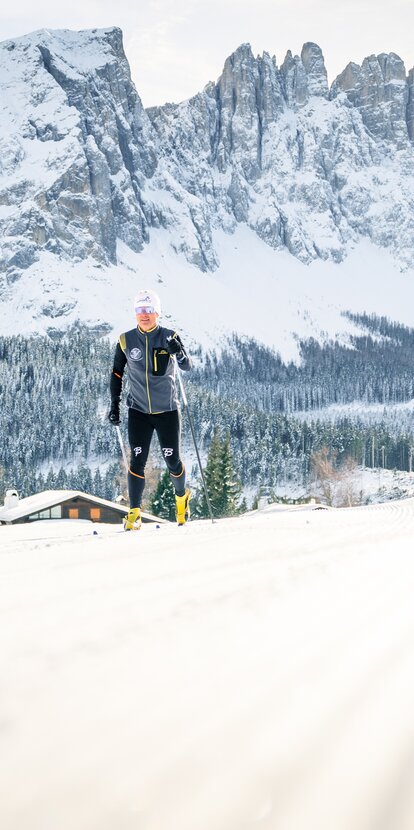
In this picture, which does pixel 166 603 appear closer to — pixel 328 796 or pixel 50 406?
pixel 328 796

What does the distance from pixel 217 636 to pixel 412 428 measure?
191m

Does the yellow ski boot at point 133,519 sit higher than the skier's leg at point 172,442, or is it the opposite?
the skier's leg at point 172,442

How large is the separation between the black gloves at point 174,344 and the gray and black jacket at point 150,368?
33mm

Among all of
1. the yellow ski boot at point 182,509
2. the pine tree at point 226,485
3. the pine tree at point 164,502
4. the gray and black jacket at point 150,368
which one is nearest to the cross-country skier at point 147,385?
the gray and black jacket at point 150,368

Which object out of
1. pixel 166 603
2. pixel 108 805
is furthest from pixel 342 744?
pixel 166 603

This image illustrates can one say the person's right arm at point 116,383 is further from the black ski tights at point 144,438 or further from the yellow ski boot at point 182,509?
the yellow ski boot at point 182,509

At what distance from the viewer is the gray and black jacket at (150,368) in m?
7.40

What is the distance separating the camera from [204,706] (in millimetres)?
1386

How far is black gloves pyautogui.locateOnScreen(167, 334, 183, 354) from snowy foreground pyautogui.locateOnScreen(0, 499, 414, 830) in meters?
4.79

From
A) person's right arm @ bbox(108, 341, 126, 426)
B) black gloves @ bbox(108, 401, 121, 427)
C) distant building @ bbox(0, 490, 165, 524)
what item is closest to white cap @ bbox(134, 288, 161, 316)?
person's right arm @ bbox(108, 341, 126, 426)

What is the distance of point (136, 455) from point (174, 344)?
119 centimetres

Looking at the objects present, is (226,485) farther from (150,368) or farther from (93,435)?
(93,435)

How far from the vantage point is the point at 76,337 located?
195 metres

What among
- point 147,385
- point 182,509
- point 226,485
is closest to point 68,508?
point 226,485
